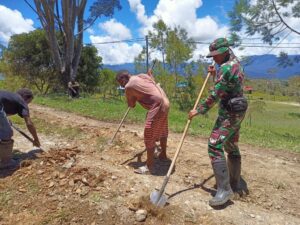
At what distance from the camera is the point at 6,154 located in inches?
210

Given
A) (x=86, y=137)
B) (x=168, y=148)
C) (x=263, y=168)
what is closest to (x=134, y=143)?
(x=168, y=148)

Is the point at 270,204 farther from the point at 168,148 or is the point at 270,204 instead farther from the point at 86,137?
the point at 86,137

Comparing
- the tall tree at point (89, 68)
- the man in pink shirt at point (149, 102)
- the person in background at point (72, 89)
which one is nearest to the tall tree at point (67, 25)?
the person in background at point (72, 89)

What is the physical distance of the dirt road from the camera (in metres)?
3.90

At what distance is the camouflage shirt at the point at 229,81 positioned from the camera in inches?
148

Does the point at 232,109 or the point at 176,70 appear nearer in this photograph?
the point at 232,109

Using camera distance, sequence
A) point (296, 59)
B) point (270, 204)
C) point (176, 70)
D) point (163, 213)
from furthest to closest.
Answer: point (176, 70)
point (296, 59)
point (270, 204)
point (163, 213)

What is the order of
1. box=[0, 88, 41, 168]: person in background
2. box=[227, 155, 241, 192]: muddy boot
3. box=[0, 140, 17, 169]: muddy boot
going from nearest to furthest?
box=[227, 155, 241, 192]: muddy boot
box=[0, 88, 41, 168]: person in background
box=[0, 140, 17, 169]: muddy boot

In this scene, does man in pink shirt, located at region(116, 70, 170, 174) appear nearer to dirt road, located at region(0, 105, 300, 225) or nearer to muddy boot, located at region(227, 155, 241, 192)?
dirt road, located at region(0, 105, 300, 225)

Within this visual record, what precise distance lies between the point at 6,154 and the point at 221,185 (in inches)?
130

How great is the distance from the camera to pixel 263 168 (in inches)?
214

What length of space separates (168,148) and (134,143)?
0.66 metres

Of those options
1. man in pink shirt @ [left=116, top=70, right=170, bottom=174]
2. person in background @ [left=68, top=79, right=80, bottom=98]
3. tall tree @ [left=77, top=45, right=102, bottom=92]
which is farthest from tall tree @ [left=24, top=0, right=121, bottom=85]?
man in pink shirt @ [left=116, top=70, right=170, bottom=174]

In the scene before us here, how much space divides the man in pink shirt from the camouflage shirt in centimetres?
100
